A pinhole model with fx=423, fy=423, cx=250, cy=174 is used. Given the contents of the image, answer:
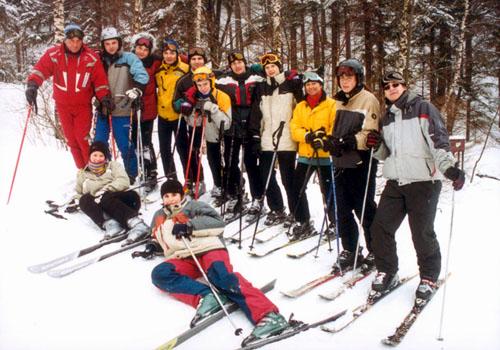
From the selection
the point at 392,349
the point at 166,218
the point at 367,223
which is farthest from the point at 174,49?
the point at 392,349

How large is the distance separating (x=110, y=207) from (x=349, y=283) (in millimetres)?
2980

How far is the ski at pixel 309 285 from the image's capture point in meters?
3.86

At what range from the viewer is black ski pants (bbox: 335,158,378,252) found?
4301 mm

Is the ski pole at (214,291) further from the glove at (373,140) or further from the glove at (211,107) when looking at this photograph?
the glove at (211,107)

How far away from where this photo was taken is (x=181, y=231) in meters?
3.92

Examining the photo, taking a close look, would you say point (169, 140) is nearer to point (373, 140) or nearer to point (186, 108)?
point (186, 108)

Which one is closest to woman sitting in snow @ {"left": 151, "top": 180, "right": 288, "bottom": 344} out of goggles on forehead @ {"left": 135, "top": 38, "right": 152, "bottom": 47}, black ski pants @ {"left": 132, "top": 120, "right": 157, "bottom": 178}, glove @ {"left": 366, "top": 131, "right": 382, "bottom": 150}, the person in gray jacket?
the person in gray jacket

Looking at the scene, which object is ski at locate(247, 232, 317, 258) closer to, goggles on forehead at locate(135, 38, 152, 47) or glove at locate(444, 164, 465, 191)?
glove at locate(444, 164, 465, 191)

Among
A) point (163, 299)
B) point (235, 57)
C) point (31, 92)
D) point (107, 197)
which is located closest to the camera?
point (163, 299)

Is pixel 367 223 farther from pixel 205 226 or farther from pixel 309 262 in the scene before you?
pixel 205 226

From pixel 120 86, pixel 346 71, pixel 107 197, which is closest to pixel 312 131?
pixel 346 71

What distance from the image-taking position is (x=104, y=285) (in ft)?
13.3

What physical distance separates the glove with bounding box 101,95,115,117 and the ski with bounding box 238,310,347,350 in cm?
392

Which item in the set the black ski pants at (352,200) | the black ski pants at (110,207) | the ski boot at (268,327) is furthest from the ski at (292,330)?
the black ski pants at (110,207)
